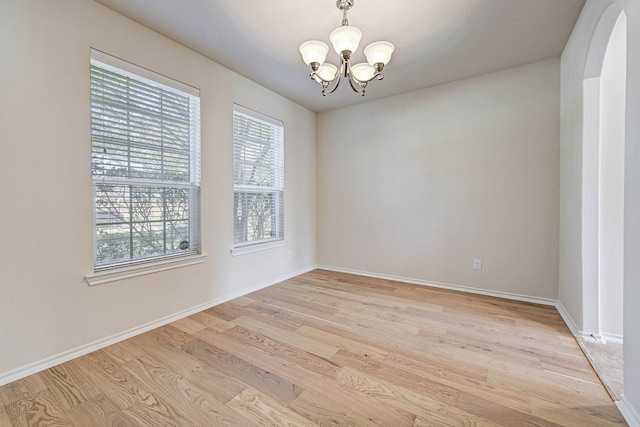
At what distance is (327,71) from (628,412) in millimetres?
2766

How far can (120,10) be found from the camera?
2.14 metres

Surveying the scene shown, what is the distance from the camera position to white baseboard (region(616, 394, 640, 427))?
4.25 feet

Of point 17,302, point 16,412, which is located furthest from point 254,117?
point 16,412

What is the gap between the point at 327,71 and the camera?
222 cm

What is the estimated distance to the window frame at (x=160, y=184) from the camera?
210cm

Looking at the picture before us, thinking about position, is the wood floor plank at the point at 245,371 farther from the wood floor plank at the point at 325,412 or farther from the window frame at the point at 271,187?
the window frame at the point at 271,187

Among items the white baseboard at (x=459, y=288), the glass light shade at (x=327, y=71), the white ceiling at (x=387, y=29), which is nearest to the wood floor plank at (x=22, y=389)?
the white ceiling at (x=387, y=29)

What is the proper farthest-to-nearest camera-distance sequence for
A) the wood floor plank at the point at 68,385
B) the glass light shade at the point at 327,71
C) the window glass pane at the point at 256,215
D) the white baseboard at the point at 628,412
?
1. the window glass pane at the point at 256,215
2. the glass light shade at the point at 327,71
3. the wood floor plank at the point at 68,385
4. the white baseboard at the point at 628,412

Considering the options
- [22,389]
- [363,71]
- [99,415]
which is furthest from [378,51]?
[22,389]

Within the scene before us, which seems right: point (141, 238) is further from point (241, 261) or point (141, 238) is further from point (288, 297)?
point (288, 297)

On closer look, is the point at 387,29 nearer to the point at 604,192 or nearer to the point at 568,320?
the point at 604,192

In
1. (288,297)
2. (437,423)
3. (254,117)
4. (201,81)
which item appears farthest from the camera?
(254,117)

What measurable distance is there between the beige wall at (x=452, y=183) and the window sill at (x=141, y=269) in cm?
230

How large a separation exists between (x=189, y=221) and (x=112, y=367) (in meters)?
1.35
